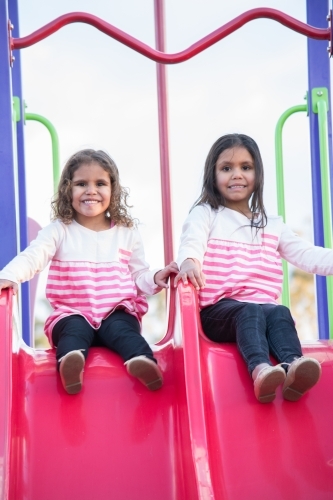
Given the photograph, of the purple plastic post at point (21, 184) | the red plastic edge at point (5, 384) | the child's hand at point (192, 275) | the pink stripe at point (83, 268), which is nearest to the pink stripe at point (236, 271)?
the child's hand at point (192, 275)

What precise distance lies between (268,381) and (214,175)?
97 cm

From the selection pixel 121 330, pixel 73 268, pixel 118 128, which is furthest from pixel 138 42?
pixel 118 128

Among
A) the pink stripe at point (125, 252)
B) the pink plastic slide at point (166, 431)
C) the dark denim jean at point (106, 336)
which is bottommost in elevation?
the pink plastic slide at point (166, 431)

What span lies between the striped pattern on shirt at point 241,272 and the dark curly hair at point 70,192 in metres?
0.37

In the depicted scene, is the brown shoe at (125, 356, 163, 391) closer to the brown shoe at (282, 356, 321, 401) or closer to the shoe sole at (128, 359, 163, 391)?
the shoe sole at (128, 359, 163, 391)

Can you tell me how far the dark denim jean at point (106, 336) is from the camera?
255 cm

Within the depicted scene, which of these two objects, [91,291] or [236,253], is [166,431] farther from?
[236,253]

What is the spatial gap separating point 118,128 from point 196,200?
1.95 meters

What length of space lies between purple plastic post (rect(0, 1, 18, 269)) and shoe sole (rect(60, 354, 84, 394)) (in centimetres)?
50

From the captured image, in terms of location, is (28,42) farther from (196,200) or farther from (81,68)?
(81,68)

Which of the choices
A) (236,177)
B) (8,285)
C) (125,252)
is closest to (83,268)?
(125,252)

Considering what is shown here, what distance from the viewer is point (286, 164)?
3.49m

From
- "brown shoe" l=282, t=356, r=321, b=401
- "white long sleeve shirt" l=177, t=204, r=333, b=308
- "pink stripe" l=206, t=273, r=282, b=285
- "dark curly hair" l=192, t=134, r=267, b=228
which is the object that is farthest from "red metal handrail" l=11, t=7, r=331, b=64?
"brown shoe" l=282, t=356, r=321, b=401

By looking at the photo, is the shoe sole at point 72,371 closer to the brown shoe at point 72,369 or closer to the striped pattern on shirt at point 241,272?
the brown shoe at point 72,369
